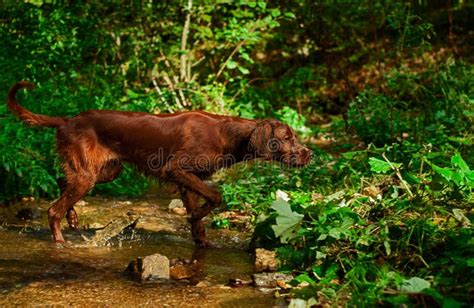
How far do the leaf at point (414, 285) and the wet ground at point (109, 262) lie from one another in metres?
0.76

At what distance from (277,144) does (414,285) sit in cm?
246

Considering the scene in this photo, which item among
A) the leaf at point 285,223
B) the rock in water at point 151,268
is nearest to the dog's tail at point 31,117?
the rock in water at point 151,268

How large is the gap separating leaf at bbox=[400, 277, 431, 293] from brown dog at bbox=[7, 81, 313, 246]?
2.30 metres

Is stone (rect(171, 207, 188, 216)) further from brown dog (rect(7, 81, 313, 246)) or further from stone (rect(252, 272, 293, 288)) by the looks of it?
stone (rect(252, 272, 293, 288))

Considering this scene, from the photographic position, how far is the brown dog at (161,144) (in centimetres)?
499

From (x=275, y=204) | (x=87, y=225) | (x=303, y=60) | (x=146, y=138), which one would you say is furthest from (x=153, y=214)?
(x=303, y=60)

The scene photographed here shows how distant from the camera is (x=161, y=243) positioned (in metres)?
4.77

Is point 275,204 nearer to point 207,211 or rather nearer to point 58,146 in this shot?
point 207,211

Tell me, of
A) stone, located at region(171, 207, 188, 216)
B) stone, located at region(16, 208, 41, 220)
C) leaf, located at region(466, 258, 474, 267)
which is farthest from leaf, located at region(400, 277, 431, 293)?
stone, located at region(16, 208, 41, 220)

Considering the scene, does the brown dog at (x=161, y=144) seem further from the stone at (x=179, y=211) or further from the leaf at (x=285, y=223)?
the leaf at (x=285, y=223)

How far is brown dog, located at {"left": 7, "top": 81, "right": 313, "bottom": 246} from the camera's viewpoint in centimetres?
499

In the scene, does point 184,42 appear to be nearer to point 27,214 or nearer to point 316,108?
point 316,108

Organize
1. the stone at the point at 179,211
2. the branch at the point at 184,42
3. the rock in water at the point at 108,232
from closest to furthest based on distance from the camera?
the rock in water at the point at 108,232, the stone at the point at 179,211, the branch at the point at 184,42

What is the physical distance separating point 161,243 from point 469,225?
2.29 m
